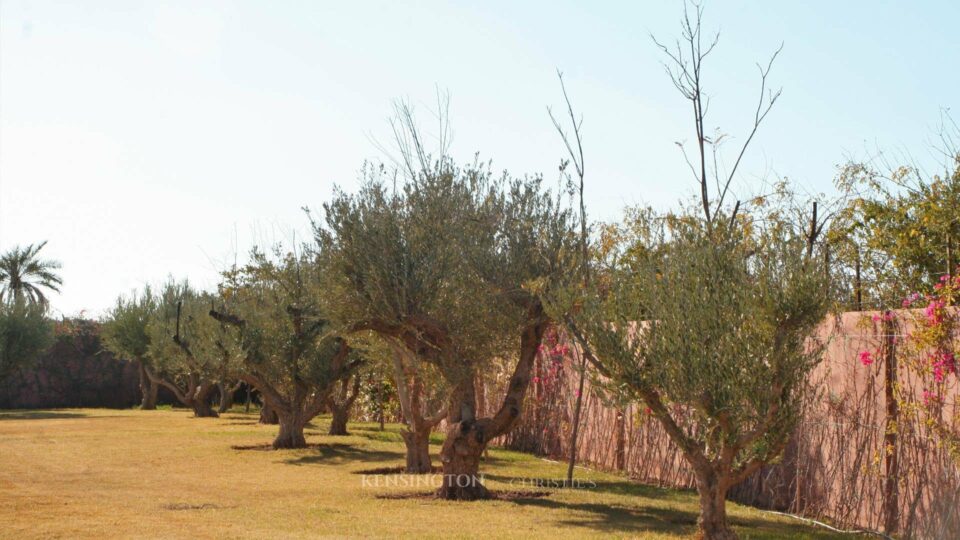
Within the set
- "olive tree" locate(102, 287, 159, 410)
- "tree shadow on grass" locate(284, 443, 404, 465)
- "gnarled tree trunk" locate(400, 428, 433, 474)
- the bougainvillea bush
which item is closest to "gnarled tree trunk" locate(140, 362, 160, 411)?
"olive tree" locate(102, 287, 159, 410)

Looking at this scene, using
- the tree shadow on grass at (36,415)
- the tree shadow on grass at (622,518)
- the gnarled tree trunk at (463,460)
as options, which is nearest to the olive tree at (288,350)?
the gnarled tree trunk at (463,460)

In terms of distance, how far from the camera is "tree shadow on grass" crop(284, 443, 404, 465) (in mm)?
17312

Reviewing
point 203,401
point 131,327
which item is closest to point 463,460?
point 203,401

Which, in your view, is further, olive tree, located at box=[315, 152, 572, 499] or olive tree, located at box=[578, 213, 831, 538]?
olive tree, located at box=[315, 152, 572, 499]

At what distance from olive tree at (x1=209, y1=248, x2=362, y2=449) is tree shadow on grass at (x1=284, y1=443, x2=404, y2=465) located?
2.61 ft

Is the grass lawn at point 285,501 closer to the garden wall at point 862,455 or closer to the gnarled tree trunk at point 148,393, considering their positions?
the garden wall at point 862,455

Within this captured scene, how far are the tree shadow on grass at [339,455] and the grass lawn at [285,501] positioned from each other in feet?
0.08

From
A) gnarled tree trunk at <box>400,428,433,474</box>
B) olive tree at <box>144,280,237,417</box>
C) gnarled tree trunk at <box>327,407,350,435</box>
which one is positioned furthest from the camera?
gnarled tree trunk at <box>327,407,350,435</box>

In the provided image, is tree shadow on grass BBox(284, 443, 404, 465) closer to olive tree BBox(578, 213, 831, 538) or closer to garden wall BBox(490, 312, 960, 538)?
garden wall BBox(490, 312, 960, 538)

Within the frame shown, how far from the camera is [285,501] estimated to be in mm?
11953

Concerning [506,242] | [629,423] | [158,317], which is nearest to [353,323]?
[506,242]

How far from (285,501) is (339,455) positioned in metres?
6.35

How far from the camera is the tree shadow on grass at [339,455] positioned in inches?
682

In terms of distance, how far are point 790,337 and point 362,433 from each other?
A: 54.8ft
